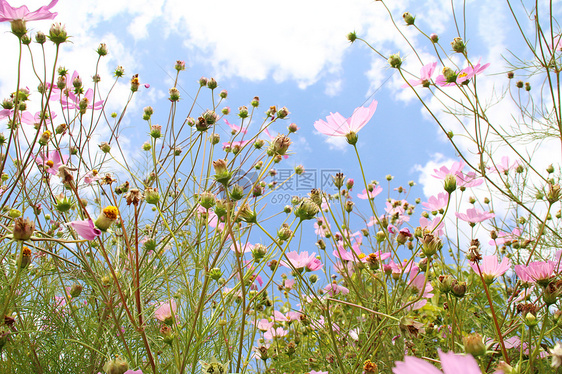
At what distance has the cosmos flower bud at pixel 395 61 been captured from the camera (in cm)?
103

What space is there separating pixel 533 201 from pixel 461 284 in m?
1.25

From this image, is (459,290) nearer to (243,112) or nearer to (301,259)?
(301,259)

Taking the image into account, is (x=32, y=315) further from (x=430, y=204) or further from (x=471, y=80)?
(x=471, y=80)

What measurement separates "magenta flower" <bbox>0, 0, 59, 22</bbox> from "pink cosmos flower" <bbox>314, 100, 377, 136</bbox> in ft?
1.66

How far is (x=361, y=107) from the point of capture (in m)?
0.69

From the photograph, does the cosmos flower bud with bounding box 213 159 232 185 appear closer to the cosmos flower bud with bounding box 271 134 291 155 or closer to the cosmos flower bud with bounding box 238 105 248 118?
the cosmos flower bud with bounding box 271 134 291 155

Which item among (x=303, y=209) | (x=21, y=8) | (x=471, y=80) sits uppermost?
(x=471, y=80)

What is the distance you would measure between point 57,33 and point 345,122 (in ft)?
2.04

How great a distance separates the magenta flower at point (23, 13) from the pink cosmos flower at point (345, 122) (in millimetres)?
506

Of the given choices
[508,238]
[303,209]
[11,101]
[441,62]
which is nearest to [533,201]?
[508,238]

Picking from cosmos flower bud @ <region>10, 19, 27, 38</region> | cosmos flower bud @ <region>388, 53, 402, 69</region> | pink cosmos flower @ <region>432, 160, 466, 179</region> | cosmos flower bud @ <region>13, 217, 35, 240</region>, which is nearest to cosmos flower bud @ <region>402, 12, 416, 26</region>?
cosmos flower bud @ <region>388, 53, 402, 69</region>

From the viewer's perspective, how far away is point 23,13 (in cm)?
Answer: 66

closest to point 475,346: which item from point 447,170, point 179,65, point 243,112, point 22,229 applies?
point 22,229

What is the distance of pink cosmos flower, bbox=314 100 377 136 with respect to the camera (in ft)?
2.24
